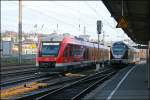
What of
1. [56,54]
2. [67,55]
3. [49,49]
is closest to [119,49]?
[67,55]

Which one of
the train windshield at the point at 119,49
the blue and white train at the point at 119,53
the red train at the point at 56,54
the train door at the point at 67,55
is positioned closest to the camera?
the red train at the point at 56,54

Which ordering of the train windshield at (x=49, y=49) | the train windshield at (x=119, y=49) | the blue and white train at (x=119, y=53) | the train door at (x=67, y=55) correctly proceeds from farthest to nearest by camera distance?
the train windshield at (x=119, y=49) → the blue and white train at (x=119, y=53) → the train door at (x=67, y=55) → the train windshield at (x=49, y=49)

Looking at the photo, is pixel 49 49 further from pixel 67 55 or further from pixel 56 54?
pixel 67 55

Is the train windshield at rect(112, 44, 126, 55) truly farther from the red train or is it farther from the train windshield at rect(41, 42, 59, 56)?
the train windshield at rect(41, 42, 59, 56)

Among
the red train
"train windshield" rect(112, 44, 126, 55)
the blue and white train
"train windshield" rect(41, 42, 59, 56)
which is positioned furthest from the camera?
"train windshield" rect(112, 44, 126, 55)

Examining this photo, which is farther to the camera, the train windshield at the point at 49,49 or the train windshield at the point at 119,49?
the train windshield at the point at 119,49

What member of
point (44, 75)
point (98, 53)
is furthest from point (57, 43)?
point (98, 53)

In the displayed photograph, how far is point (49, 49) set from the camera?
110ft

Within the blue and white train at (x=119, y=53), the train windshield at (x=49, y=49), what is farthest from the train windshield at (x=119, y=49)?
the train windshield at (x=49, y=49)

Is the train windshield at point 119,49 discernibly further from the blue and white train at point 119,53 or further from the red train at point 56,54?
the red train at point 56,54

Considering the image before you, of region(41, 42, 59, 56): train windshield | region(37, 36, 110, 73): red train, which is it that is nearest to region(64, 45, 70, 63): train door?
region(37, 36, 110, 73): red train

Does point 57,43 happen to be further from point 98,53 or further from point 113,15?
point 98,53

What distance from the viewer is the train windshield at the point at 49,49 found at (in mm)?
33312

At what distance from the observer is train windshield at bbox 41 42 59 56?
3331cm
